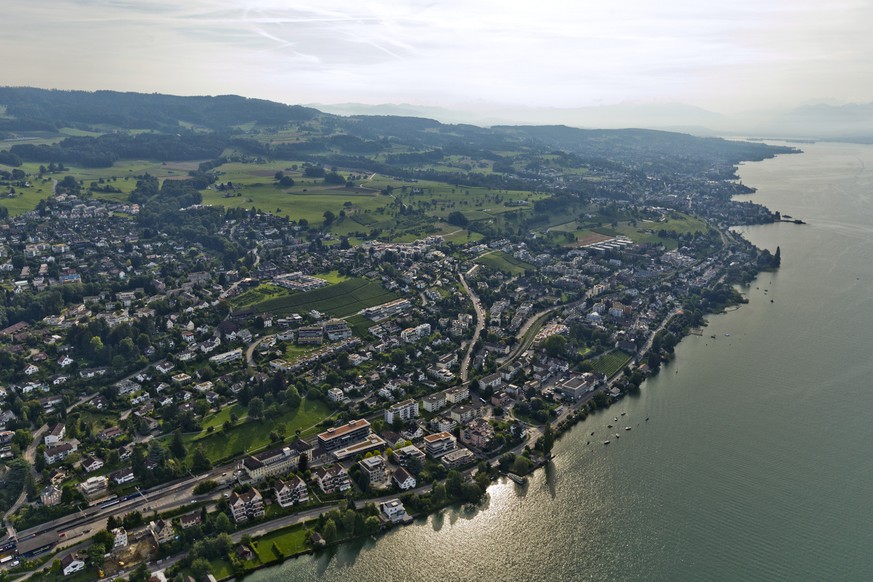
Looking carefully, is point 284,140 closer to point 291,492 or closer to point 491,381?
point 491,381

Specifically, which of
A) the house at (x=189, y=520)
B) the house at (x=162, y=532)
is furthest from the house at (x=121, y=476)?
the house at (x=189, y=520)

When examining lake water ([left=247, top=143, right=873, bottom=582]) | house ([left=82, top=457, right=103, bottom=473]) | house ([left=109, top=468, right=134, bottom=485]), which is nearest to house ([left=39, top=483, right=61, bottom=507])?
house ([left=82, top=457, right=103, bottom=473])

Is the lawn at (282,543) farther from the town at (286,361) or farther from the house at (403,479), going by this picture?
the house at (403,479)

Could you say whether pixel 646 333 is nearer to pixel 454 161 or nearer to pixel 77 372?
pixel 77 372

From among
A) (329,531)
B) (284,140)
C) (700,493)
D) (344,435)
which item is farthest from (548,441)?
(284,140)

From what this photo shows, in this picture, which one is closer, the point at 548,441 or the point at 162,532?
the point at 162,532

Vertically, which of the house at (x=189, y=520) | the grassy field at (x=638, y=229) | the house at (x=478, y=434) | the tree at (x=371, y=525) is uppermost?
the grassy field at (x=638, y=229)
